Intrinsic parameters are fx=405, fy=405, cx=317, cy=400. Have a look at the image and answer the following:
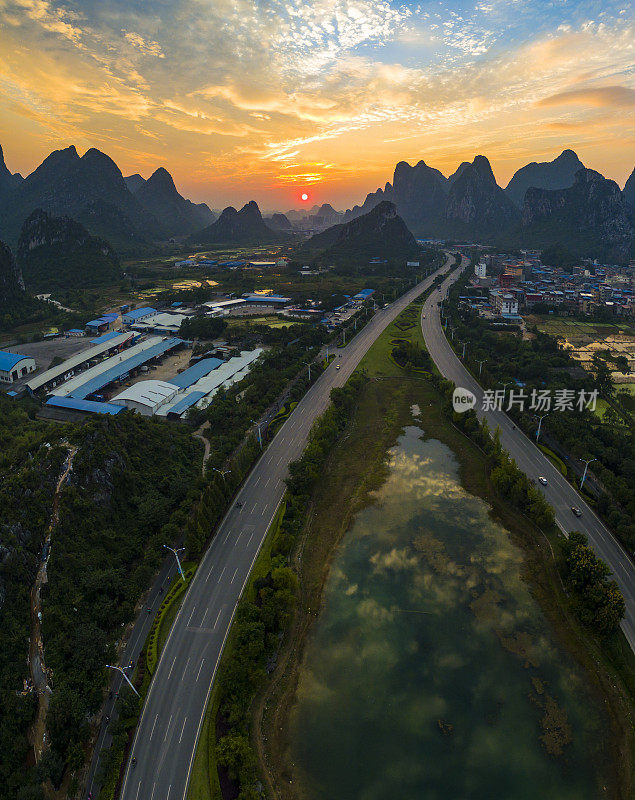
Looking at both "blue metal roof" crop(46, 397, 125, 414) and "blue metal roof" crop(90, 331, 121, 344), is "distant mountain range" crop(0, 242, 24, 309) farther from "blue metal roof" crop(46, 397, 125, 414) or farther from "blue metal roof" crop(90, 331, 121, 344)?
"blue metal roof" crop(46, 397, 125, 414)

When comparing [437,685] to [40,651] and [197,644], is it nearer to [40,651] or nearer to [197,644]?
[197,644]

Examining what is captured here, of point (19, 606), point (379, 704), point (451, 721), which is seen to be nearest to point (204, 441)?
point (19, 606)

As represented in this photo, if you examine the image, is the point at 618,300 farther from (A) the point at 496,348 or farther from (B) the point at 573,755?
A: (B) the point at 573,755

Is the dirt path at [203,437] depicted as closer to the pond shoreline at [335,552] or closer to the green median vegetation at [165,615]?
the green median vegetation at [165,615]

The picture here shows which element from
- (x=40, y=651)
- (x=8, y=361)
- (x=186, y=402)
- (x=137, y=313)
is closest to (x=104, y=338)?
(x=8, y=361)

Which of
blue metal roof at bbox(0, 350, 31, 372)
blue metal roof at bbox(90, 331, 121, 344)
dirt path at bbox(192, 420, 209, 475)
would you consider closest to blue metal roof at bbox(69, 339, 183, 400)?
blue metal roof at bbox(90, 331, 121, 344)
